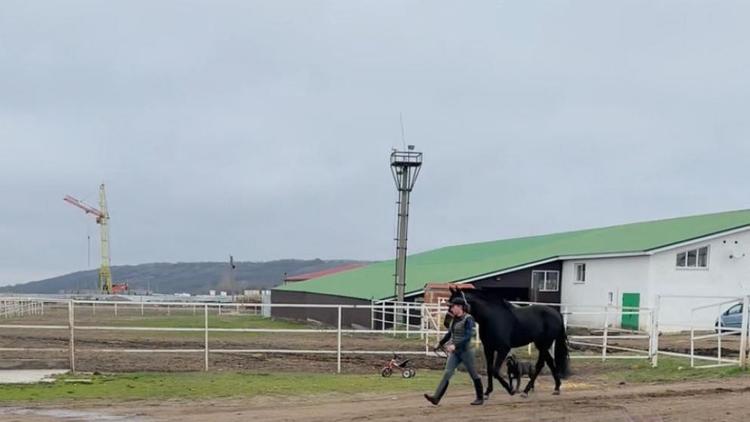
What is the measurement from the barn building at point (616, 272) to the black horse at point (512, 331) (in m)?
20.6

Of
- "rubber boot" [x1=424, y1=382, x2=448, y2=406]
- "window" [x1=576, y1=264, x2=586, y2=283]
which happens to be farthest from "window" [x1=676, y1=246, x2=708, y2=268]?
"rubber boot" [x1=424, y1=382, x2=448, y2=406]

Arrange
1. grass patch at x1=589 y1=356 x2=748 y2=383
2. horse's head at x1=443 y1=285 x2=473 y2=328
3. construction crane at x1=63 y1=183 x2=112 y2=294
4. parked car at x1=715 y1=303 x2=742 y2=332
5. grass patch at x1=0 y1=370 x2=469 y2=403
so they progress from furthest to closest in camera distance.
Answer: construction crane at x1=63 y1=183 x2=112 y2=294
parked car at x1=715 y1=303 x2=742 y2=332
grass patch at x1=589 y1=356 x2=748 y2=383
grass patch at x1=0 y1=370 x2=469 y2=403
horse's head at x1=443 y1=285 x2=473 y2=328

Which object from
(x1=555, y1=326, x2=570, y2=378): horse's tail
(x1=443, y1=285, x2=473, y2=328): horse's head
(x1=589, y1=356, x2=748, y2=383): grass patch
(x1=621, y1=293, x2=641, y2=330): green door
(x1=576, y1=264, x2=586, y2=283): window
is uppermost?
(x1=443, y1=285, x2=473, y2=328): horse's head

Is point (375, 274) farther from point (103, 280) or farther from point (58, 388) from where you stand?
point (103, 280)

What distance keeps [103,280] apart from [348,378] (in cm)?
12194

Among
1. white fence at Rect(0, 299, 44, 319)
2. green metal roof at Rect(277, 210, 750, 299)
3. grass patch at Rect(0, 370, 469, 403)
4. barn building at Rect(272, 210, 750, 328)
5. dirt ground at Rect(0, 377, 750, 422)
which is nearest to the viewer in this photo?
dirt ground at Rect(0, 377, 750, 422)


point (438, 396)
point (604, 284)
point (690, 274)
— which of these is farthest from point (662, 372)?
point (604, 284)

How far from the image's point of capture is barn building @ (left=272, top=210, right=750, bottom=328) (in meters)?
32.3

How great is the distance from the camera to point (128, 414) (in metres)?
9.81

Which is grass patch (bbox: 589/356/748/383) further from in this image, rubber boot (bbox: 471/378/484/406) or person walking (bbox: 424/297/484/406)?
person walking (bbox: 424/297/484/406)

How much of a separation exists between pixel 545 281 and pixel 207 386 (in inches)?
1089

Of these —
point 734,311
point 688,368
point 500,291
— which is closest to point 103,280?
point 500,291

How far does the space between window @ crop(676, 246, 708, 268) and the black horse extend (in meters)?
22.7

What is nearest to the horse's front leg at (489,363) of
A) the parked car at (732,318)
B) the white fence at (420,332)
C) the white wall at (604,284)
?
the white fence at (420,332)
